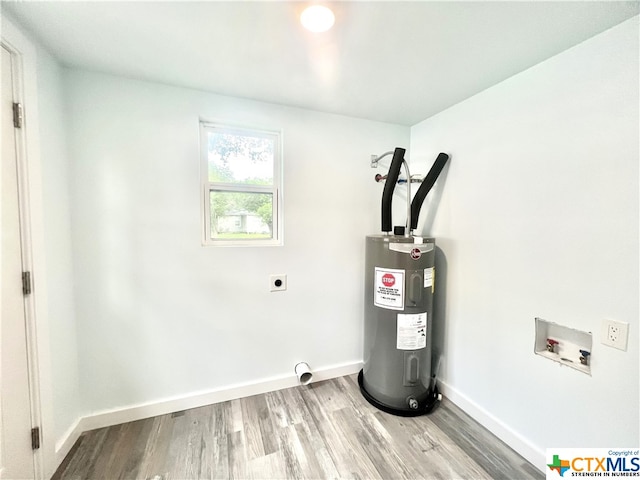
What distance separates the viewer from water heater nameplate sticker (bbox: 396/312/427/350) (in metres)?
1.67

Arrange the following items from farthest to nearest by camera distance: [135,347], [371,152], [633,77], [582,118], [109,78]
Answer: [371,152], [135,347], [109,78], [582,118], [633,77]

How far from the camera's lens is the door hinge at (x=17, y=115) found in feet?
3.59

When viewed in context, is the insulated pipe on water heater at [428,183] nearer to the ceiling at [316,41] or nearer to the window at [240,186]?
the ceiling at [316,41]

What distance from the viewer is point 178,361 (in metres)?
1.69

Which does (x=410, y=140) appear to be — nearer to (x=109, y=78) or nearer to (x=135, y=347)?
(x=109, y=78)

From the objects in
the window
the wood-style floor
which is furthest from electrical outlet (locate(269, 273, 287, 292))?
the wood-style floor

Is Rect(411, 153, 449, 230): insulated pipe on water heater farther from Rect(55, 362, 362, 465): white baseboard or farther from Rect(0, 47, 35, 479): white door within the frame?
Rect(0, 47, 35, 479): white door

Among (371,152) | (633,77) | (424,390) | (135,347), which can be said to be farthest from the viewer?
(371,152)

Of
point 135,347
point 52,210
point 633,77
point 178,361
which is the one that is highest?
point 633,77

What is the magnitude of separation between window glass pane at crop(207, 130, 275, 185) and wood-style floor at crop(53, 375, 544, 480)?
1.70 meters

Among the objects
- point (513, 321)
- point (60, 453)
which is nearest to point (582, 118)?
point (513, 321)

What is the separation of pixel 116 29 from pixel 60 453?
7.35 ft

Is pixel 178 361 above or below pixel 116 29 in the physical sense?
below

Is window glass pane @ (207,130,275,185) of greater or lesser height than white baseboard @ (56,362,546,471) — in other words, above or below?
above
